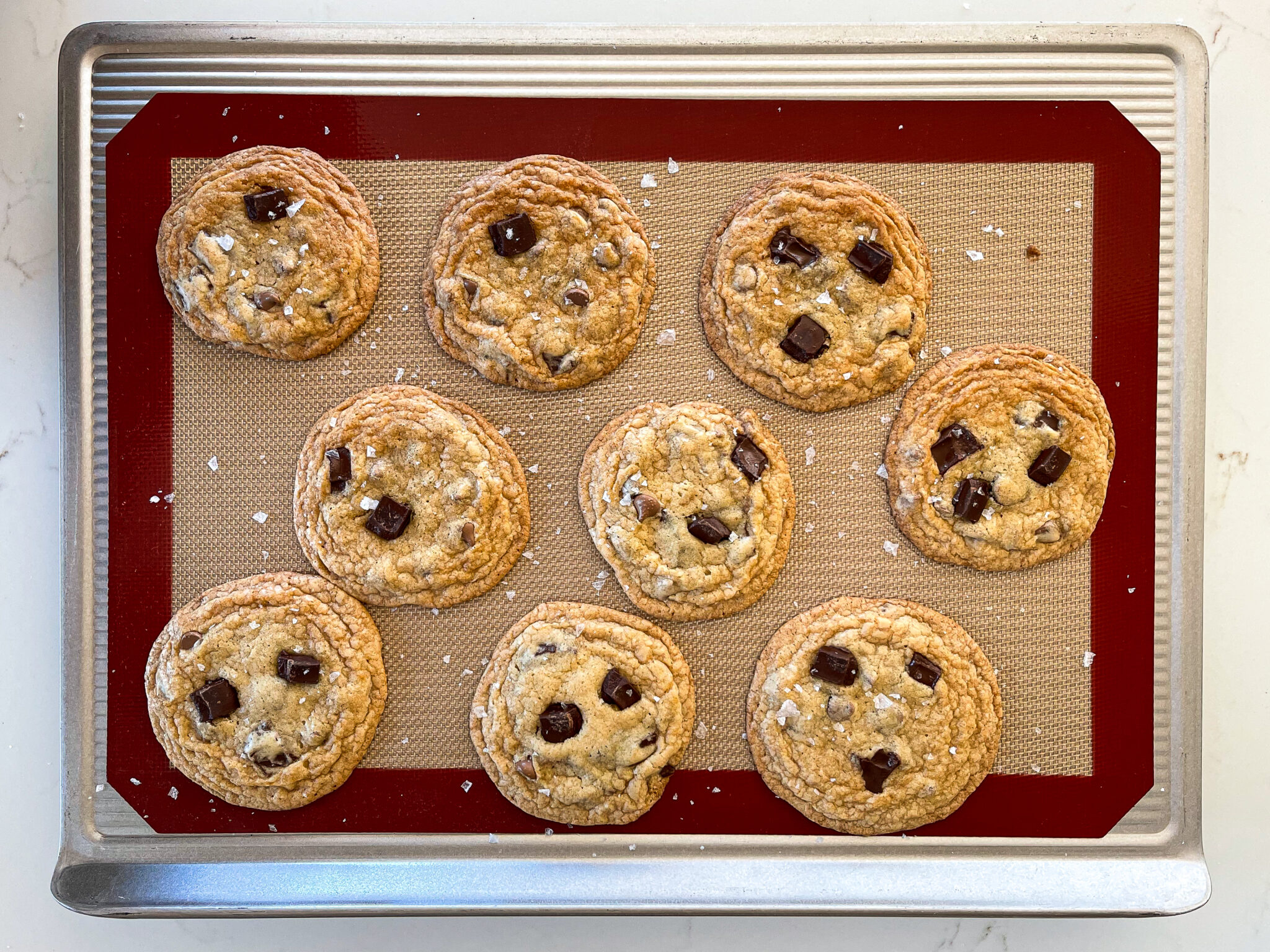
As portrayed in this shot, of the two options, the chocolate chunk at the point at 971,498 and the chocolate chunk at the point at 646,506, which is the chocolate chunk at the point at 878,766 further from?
the chocolate chunk at the point at 646,506

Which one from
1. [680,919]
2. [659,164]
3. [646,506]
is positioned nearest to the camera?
[646,506]

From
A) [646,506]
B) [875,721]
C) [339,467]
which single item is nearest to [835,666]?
[875,721]

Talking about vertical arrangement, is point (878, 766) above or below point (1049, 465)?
below

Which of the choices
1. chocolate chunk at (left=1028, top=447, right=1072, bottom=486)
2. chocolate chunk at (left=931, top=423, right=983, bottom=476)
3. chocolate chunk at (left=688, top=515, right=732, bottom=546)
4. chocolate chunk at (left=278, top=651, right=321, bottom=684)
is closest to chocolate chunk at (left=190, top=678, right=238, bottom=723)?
chocolate chunk at (left=278, top=651, right=321, bottom=684)

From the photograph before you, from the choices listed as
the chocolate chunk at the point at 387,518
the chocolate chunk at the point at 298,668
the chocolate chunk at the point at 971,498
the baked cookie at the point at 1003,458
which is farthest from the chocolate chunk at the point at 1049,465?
the chocolate chunk at the point at 298,668

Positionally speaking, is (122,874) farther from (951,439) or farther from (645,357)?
(951,439)

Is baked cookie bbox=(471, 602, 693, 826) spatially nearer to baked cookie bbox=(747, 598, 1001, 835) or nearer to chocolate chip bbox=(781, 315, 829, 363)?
baked cookie bbox=(747, 598, 1001, 835)

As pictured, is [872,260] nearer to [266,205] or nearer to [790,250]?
[790,250]
